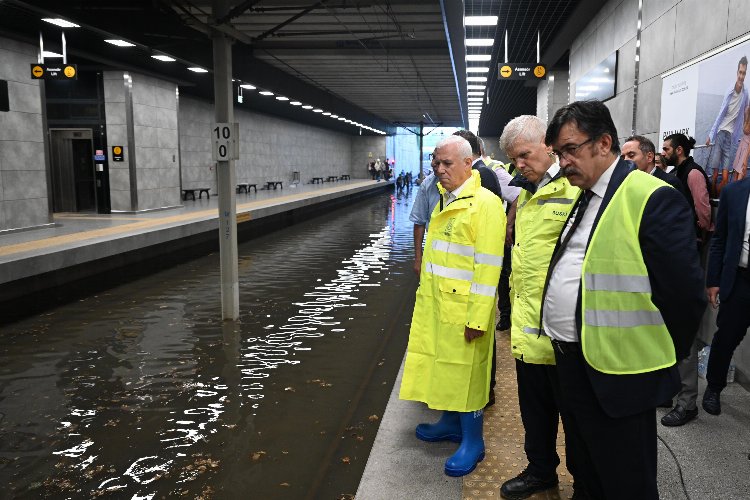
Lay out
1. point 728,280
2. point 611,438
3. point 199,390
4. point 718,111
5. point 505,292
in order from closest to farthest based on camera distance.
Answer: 1. point 611,438
2. point 728,280
3. point 199,390
4. point 718,111
5. point 505,292

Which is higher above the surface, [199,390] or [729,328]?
[729,328]

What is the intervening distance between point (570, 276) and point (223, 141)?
187 inches

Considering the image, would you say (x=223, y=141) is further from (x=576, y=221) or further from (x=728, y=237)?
(x=576, y=221)

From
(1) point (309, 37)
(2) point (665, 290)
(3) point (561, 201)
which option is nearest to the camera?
(2) point (665, 290)

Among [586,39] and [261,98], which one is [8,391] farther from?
[261,98]

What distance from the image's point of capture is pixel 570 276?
6.72 feet

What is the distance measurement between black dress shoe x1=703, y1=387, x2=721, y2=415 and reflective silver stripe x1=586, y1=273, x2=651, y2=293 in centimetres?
219

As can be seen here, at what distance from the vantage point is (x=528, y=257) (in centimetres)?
242

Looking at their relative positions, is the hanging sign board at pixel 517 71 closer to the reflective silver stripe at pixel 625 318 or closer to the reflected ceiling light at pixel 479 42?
the reflected ceiling light at pixel 479 42

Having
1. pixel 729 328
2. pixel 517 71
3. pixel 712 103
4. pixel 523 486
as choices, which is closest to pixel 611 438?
pixel 523 486

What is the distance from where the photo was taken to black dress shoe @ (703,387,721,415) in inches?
139

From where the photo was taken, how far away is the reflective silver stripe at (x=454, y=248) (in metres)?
2.88

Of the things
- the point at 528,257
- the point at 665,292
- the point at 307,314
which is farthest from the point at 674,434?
the point at 307,314

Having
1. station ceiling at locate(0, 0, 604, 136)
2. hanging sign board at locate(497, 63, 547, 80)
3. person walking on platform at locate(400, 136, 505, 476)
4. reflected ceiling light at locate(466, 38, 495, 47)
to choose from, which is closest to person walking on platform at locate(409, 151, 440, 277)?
person walking on platform at locate(400, 136, 505, 476)
